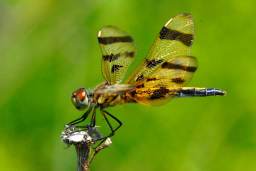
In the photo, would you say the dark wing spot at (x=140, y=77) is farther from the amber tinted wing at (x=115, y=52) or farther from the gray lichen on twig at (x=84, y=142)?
the gray lichen on twig at (x=84, y=142)

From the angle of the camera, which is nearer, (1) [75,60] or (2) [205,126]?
(2) [205,126]

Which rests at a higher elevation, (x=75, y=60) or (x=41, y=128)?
(x=75, y=60)

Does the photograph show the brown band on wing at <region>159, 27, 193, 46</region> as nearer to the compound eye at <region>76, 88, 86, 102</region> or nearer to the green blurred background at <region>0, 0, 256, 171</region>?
the compound eye at <region>76, 88, 86, 102</region>

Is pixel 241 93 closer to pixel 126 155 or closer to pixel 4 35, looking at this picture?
pixel 126 155

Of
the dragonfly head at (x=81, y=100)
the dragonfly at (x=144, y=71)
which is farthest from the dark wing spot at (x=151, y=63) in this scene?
the dragonfly head at (x=81, y=100)

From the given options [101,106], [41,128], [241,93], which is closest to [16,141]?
[41,128]
